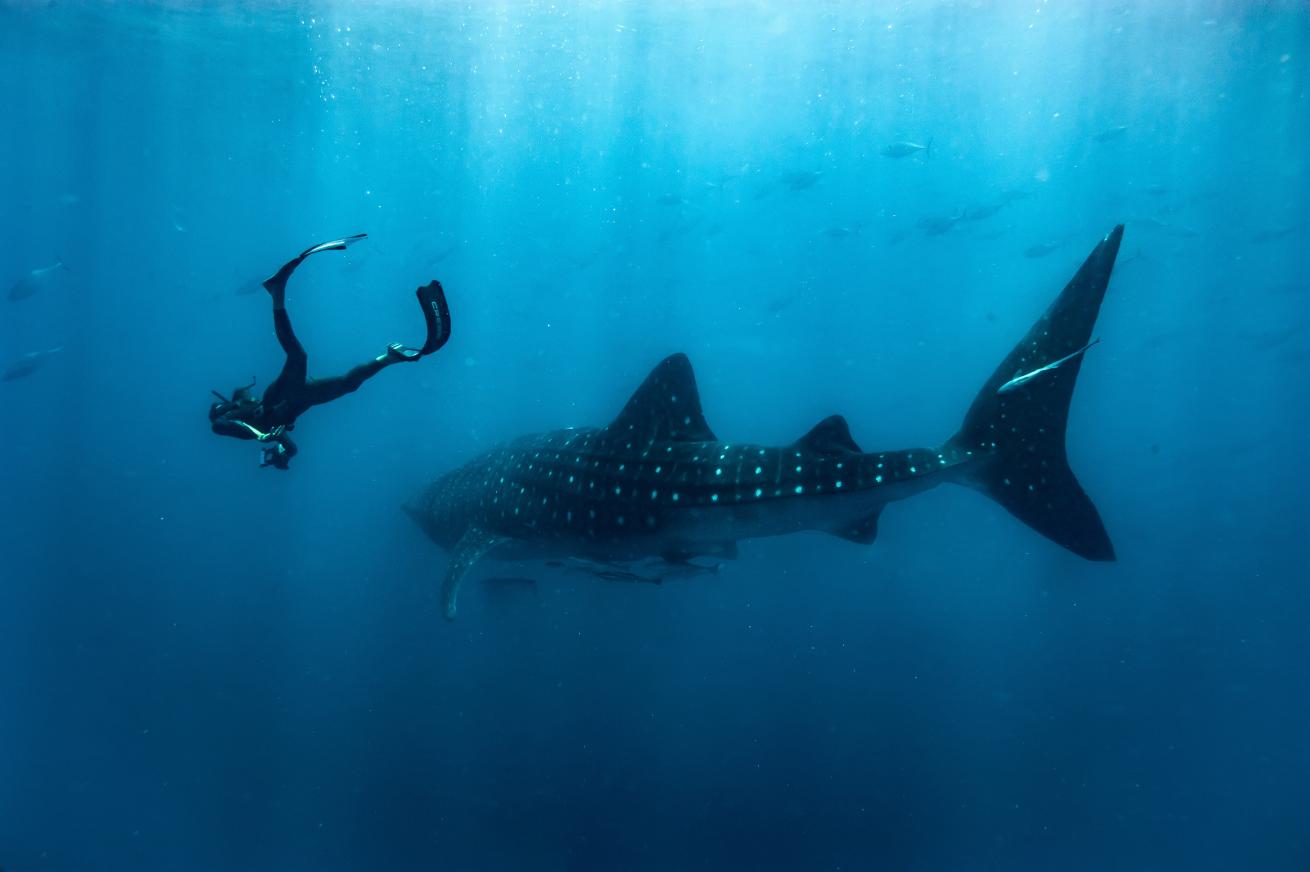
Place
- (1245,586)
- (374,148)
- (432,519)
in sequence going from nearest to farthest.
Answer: (432,519)
(1245,586)
(374,148)

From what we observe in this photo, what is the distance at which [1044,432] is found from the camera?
18.1 ft

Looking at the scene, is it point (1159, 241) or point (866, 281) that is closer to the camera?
point (1159, 241)

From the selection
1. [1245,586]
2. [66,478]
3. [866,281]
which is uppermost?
[866,281]

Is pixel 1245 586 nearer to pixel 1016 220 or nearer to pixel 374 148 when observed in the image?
pixel 374 148

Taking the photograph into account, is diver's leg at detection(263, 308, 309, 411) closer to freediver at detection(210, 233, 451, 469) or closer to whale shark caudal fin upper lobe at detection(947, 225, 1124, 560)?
freediver at detection(210, 233, 451, 469)

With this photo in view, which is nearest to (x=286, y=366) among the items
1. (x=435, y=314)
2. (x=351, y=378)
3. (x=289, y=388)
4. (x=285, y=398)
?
(x=289, y=388)

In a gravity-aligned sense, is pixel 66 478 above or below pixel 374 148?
below

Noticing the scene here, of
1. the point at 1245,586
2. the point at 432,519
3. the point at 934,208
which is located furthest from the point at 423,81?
the point at 934,208

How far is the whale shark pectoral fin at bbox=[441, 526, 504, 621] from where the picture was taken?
26.8 ft

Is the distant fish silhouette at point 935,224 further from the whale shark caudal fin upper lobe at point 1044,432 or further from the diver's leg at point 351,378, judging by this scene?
the diver's leg at point 351,378

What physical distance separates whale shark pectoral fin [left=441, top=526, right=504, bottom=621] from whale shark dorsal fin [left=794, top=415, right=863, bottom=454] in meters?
4.38

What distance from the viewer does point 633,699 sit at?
13289 millimetres

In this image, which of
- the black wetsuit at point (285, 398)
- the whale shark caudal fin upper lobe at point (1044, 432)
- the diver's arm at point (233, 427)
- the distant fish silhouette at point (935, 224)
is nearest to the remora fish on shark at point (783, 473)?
the whale shark caudal fin upper lobe at point (1044, 432)

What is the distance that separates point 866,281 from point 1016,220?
2358 cm
